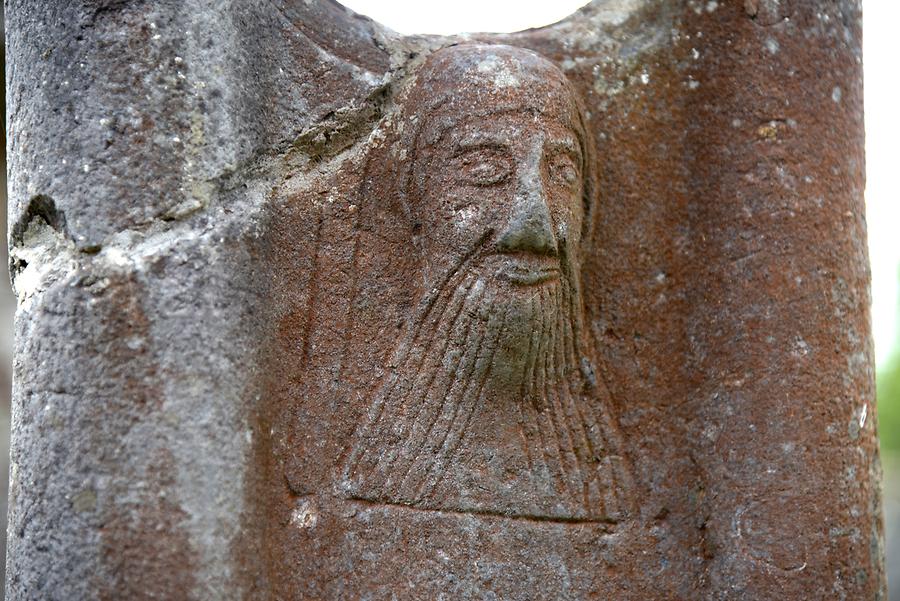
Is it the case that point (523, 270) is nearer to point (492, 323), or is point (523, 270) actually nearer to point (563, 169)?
point (492, 323)

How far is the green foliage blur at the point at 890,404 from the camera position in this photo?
41.0 feet

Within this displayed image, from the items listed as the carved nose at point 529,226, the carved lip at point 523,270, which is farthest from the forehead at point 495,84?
the carved lip at point 523,270

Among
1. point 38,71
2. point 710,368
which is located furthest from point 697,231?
point 38,71

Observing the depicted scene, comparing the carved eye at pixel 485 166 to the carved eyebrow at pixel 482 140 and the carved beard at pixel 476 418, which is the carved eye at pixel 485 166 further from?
the carved beard at pixel 476 418

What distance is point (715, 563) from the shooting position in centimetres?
194

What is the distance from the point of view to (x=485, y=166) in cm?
184

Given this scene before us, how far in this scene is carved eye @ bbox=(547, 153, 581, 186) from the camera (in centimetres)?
187

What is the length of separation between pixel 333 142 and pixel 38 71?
56 cm

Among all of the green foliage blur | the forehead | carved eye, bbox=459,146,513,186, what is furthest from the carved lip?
the green foliage blur

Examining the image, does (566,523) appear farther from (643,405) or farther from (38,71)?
(38,71)

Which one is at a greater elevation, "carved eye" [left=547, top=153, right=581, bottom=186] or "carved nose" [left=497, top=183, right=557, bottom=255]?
"carved eye" [left=547, top=153, right=581, bottom=186]

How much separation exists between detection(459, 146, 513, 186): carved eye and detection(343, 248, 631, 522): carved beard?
166 millimetres

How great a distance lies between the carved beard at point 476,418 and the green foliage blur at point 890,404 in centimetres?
1144

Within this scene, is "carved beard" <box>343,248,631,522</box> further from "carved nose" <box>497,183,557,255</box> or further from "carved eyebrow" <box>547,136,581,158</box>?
"carved eyebrow" <box>547,136,581,158</box>
